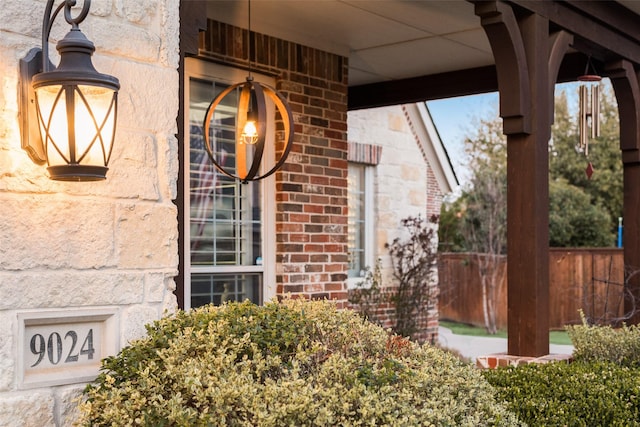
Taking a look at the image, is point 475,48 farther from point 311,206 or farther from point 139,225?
point 139,225

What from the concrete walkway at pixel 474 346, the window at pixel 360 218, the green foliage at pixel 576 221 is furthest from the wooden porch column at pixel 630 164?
the green foliage at pixel 576 221

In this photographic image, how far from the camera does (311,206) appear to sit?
23.1 ft

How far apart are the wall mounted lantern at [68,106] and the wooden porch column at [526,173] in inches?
135

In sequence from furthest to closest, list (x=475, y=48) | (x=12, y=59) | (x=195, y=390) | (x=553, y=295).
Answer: (x=553, y=295) < (x=475, y=48) < (x=12, y=59) < (x=195, y=390)

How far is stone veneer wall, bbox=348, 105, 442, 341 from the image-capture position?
11.1 meters

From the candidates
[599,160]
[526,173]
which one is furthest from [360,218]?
[599,160]

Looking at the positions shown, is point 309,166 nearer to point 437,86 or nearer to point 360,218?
point 437,86

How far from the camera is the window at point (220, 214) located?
6.28m

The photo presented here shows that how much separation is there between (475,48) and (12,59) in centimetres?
550

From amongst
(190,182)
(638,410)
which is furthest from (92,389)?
(190,182)

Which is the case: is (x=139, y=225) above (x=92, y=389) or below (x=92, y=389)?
above

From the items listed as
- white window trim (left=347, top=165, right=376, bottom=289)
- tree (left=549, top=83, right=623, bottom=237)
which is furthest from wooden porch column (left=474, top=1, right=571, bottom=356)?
tree (left=549, top=83, right=623, bottom=237)

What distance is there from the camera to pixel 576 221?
21953 millimetres

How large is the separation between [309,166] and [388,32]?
1.27 m
